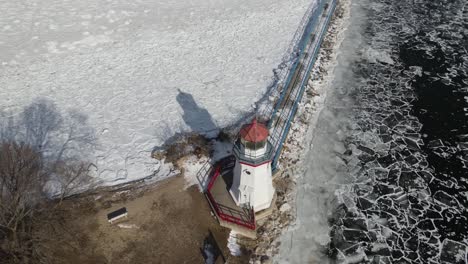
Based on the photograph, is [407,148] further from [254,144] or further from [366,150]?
[254,144]

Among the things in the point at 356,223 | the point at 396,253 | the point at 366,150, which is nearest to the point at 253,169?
the point at 356,223

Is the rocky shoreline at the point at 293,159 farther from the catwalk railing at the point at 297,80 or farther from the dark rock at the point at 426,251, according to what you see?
the dark rock at the point at 426,251

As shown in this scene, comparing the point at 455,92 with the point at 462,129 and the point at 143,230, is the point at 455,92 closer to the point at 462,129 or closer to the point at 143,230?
the point at 462,129

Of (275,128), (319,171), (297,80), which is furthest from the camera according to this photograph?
(297,80)

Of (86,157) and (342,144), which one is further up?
(86,157)

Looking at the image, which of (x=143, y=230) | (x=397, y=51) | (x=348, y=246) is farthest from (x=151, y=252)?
(x=397, y=51)

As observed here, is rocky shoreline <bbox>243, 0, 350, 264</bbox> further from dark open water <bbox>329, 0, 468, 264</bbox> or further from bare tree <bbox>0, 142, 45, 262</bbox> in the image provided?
bare tree <bbox>0, 142, 45, 262</bbox>

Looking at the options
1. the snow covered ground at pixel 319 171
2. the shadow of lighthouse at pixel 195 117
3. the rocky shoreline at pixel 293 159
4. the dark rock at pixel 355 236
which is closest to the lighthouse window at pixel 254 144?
the rocky shoreline at pixel 293 159
